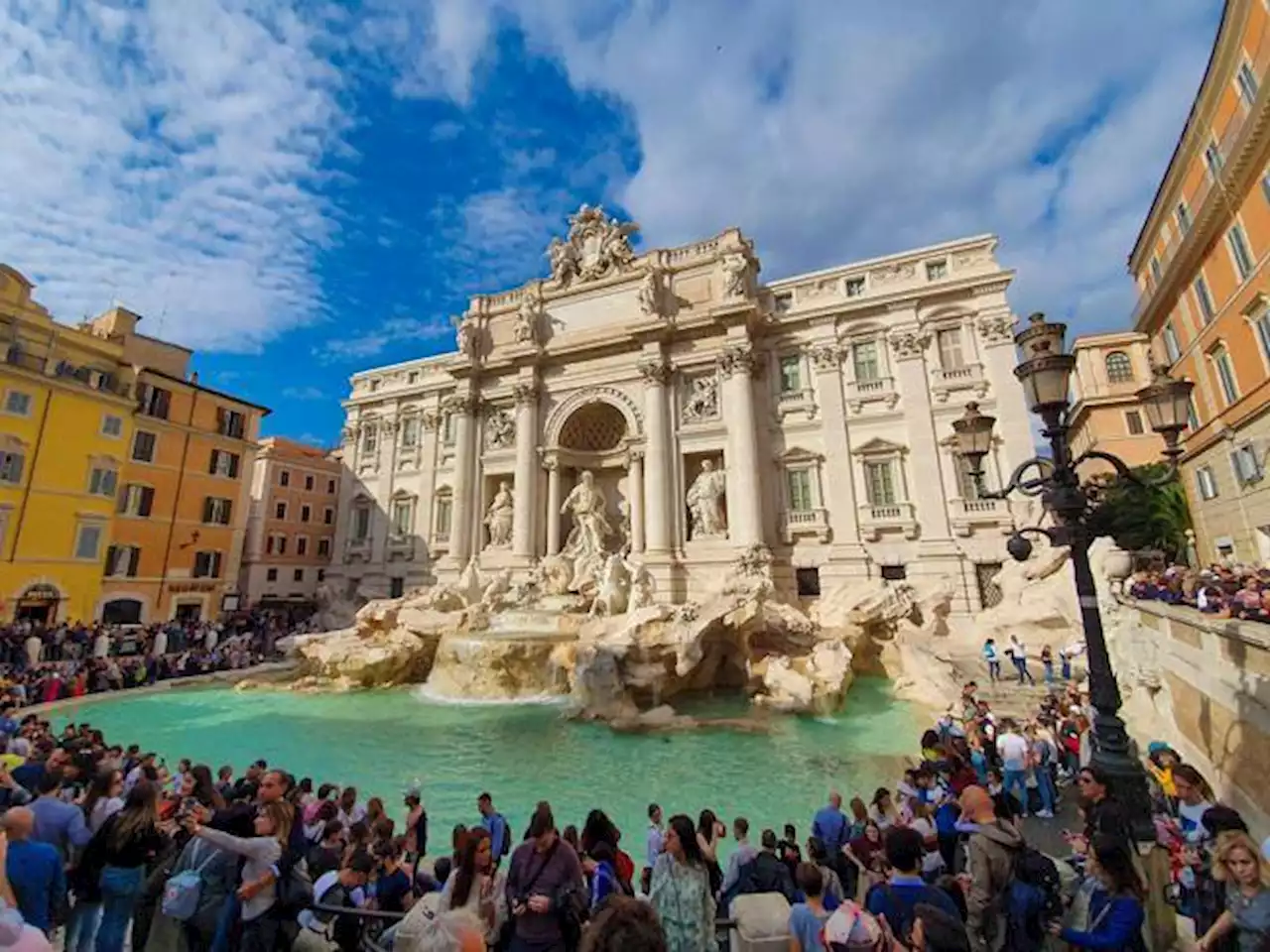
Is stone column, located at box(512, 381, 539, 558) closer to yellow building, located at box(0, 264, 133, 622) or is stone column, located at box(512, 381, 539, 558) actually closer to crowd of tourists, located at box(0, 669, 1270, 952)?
yellow building, located at box(0, 264, 133, 622)

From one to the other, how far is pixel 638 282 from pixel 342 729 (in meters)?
18.1

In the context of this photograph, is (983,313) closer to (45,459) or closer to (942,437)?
(942,437)

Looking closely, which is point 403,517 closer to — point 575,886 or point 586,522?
point 586,522

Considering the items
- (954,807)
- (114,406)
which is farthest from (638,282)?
(954,807)

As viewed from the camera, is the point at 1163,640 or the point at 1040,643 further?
the point at 1040,643

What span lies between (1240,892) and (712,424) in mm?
18433

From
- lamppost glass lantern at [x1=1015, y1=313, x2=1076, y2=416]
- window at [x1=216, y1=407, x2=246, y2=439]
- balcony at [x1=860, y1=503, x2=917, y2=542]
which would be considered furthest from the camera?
window at [x1=216, y1=407, x2=246, y2=439]

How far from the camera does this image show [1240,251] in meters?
12.8

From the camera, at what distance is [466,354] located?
24.9 meters

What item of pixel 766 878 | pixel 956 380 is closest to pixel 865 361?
pixel 956 380

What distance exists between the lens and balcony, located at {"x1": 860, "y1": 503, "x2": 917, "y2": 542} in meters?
17.8

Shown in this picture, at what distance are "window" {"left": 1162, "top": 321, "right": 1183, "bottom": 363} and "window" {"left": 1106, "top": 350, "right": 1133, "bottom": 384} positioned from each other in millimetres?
10973

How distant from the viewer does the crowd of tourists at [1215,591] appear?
254 inches

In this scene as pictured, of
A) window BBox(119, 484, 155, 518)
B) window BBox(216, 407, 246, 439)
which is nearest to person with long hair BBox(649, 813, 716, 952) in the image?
window BBox(119, 484, 155, 518)
